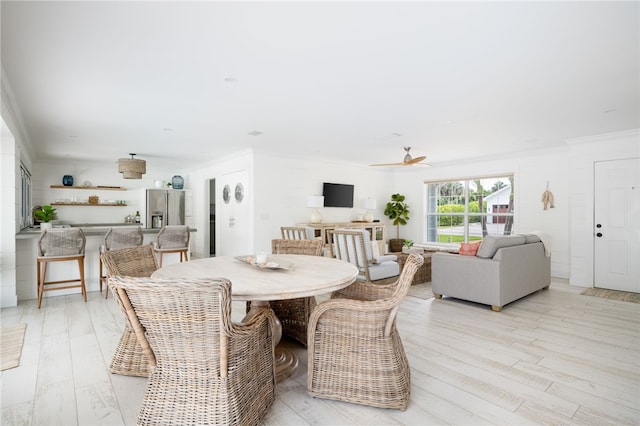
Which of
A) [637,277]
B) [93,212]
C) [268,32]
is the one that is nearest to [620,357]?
[637,277]

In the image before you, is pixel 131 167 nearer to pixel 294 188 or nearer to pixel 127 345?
pixel 294 188

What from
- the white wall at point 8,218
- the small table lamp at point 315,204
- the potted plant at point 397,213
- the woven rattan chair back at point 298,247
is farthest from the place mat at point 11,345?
the potted plant at point 397,213

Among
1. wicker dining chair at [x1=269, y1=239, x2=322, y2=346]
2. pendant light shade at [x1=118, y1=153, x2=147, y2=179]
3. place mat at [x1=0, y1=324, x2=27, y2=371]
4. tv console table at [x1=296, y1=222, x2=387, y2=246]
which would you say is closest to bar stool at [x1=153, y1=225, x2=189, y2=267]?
pendant light shade at [x1=118, y1=153, x2=147, y2=179]

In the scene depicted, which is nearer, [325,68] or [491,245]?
[325,68]

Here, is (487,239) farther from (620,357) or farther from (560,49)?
(560,49)

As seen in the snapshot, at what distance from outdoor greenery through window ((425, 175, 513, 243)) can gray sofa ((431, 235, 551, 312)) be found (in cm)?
249

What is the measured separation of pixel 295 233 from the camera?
5707 mm

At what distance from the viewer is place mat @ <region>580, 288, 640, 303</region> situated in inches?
182

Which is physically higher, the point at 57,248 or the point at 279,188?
the point at 279,188

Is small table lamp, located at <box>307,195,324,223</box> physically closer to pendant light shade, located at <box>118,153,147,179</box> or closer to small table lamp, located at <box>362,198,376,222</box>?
small table lamp, located at <box>362,198,376,222</box>

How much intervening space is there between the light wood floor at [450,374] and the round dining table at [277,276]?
58 centimetres

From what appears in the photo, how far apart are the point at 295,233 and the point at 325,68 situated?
10.8ft

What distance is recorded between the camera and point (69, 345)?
293cm

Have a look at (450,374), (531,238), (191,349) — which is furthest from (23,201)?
(531,238)
